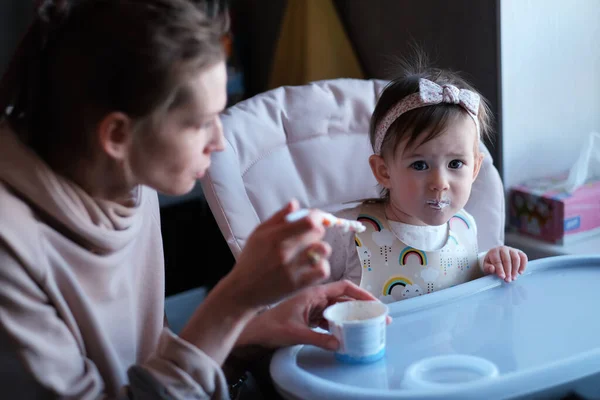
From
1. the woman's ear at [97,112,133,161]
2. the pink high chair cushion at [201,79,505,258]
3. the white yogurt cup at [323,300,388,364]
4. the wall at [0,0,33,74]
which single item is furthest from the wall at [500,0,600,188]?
the wall at [0,0,33,74]

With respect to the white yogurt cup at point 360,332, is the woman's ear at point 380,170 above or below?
above

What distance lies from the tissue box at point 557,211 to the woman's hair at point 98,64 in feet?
3.49

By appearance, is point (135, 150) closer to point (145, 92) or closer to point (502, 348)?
point (145, 92)

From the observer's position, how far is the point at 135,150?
986 mm

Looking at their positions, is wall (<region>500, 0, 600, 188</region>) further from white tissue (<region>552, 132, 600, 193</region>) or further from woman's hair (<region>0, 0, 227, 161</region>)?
woman's hair (<region>0, 0, 227, 161</region>)

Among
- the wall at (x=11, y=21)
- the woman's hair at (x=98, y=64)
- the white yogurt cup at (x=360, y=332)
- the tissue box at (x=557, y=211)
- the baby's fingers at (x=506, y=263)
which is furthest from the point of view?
the wall at (x=11, y=21)

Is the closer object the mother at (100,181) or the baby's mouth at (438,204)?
the mother at (100,181)

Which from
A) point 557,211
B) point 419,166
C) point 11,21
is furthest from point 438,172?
point 11,21

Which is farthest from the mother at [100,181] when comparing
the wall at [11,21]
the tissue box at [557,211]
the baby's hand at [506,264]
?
the wall at [11,21]

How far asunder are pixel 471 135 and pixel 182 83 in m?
0.65

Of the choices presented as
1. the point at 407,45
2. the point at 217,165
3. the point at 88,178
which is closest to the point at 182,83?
the point at 88,178

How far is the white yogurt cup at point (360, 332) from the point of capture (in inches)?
41.2

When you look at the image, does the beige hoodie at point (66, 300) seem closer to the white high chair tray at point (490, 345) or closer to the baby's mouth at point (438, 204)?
the white high chair tray at point (490, 345)

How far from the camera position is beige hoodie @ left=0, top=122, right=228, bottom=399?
3.10 feet
